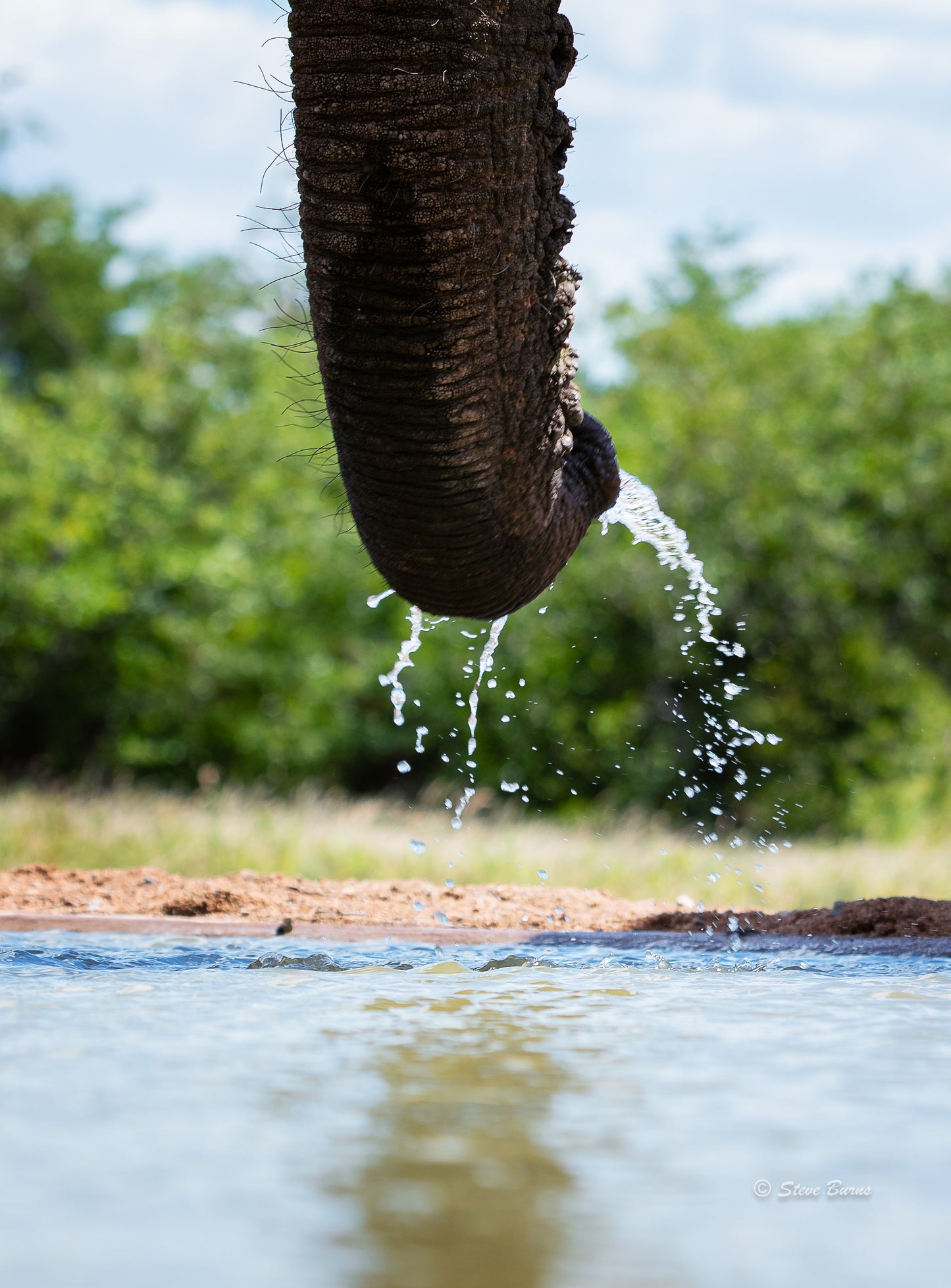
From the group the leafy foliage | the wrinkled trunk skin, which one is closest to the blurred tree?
the leafy foliage

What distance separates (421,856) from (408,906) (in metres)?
3.17

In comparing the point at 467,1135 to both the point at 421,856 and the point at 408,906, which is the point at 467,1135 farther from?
the point at 421,856

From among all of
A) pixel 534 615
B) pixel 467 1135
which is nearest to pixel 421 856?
pixel 467 1135

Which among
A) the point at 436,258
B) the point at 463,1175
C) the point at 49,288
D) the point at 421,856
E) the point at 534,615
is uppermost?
the point at 49,288

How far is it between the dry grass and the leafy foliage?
5148 millimetres

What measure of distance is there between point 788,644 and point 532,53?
1431cm

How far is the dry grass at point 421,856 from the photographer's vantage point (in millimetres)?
9398

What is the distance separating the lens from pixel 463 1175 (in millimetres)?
2352

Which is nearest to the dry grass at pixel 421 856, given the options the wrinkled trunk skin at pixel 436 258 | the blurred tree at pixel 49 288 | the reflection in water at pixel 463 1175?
the wrinkled trunk skin at pixel 436 258

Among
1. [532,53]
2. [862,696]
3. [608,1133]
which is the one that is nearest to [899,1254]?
[608,1133]

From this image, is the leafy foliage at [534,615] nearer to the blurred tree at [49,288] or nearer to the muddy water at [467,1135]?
the muddy water at [467,1135]

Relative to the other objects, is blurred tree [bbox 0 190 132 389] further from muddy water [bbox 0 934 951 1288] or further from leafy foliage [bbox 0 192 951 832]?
muddy water [bbox 0 934 951 1288]

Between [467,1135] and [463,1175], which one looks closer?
[463,1175]

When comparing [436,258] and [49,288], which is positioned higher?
[49,288]
